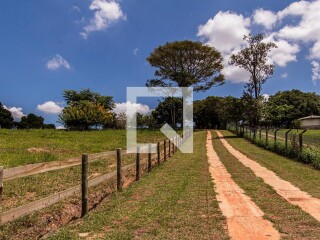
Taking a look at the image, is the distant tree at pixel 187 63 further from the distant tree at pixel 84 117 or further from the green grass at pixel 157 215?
the green grass at pixel 157 215

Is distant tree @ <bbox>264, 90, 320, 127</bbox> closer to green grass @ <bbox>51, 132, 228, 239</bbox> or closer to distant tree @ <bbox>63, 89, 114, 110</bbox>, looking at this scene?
distant tree @ <bbox>63, 89, 114, 110</bbox>

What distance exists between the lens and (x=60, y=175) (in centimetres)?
1235

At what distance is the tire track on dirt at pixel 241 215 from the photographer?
20.5 feet

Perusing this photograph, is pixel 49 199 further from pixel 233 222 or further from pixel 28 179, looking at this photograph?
pixel 28 179

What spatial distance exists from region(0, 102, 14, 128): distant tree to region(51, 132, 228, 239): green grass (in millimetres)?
81012

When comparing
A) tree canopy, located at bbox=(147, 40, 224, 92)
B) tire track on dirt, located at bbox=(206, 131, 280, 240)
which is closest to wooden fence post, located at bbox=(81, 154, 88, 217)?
tire track on dirt, located at bbox=(206, 131, 280, 240)

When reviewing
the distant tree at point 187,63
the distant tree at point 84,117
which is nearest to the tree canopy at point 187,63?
the distant tree at point 187,63

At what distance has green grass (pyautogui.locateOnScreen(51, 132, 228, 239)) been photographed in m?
6.40

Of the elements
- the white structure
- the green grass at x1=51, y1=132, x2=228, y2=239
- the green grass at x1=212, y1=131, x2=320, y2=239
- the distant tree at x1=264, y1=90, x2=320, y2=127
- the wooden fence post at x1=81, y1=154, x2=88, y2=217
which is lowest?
the green grass at x1=51, y1=132, x2=228, y2=239

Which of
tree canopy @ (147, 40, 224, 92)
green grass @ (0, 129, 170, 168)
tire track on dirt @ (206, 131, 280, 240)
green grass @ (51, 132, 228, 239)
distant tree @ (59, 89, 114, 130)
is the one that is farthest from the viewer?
distant tree @ (59, 89, 114, 130)

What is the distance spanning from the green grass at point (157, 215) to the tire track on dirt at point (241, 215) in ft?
0.64

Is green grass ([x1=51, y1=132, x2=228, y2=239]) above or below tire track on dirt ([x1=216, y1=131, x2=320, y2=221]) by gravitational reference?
below

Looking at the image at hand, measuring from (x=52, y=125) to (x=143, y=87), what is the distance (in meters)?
36.9

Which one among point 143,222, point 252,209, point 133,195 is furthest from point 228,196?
point 143,222
